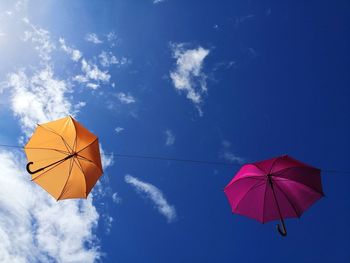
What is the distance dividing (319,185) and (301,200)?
0.83m

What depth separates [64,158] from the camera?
1212 centimetres

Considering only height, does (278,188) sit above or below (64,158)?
below

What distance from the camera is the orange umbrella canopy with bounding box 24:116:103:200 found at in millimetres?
12094

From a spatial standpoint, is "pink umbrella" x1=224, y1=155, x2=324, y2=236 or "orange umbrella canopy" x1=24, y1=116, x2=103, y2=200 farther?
"orange umbrella canopy" x1=24, y1=116, x2=103, y2=200

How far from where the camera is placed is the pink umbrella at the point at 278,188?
11.2 meters

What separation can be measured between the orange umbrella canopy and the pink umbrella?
577cm

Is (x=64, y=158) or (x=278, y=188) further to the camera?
(x=64, y=158)

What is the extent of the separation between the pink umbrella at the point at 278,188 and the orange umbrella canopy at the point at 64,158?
577cm

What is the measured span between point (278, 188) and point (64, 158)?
807 centimetres

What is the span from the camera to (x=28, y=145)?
1217cm

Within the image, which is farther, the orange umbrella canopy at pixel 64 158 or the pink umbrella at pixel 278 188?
the orange umbrella canopy at pixel 64 158

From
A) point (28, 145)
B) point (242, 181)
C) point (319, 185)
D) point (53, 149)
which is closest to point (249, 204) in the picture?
point (242, 181)

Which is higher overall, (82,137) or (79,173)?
(82,137)

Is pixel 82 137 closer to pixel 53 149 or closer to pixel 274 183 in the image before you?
pixel 53 149
